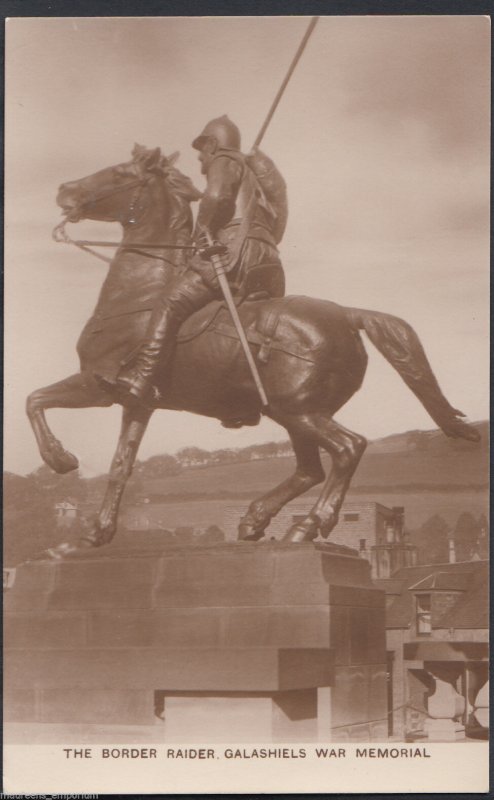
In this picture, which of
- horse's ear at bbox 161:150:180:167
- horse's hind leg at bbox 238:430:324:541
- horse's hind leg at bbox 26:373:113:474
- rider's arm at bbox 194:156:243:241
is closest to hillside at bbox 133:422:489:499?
horse's hind leg at bbox 238:430:324:541

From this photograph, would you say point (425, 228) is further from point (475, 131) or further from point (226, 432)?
point (226, 432)

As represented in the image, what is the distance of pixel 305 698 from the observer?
376 inches

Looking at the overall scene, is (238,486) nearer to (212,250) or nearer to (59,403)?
(59,403)

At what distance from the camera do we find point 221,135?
404 inches

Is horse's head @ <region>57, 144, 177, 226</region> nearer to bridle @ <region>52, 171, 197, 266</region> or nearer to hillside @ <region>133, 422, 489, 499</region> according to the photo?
bridle @ <region>52, 171, 197, 266</region>

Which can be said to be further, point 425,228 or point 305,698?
point 425,228

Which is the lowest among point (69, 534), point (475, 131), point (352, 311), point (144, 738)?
point (144, 738)

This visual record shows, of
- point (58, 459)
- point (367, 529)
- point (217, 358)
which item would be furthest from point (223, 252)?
point (367, 529)

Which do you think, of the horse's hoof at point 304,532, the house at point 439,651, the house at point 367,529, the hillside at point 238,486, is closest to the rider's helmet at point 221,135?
the hillside at point 238,486

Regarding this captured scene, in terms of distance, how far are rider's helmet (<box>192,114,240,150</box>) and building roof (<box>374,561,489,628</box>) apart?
3.12m

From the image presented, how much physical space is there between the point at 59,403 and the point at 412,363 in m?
2.36

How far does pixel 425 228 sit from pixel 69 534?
10.4ft

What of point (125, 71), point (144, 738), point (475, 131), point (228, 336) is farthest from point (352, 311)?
point (144, 738)

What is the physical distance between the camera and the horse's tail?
9938 mm
